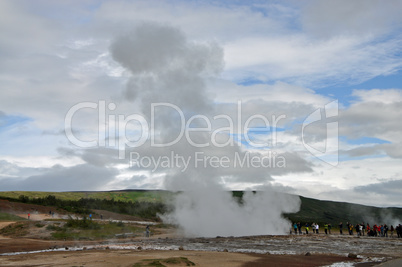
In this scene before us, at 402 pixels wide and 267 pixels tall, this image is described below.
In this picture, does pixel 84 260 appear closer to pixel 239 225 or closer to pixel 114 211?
pixel 239 225

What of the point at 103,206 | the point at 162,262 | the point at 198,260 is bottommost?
the point at 198,260

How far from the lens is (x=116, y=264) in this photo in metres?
24.3

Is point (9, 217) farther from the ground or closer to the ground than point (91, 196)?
closer to the ground

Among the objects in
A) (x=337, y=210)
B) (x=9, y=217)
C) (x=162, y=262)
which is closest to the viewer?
(x=162, y=262)

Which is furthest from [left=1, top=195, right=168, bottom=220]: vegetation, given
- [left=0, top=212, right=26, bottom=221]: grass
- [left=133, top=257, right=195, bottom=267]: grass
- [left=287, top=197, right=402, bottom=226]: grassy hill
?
[left=287, top=197, right=402, bottom=226]: grassy hill

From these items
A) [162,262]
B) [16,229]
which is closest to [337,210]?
[16,229]

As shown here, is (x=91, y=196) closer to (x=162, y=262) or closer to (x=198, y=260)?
(x=198, y=260)

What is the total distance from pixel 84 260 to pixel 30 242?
19.0 m

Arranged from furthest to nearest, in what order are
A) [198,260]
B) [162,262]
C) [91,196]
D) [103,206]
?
[91,196] → [103,206] → [198,260] → [162,262]

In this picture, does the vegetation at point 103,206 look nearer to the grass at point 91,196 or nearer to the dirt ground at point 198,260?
the grass at point 91,196

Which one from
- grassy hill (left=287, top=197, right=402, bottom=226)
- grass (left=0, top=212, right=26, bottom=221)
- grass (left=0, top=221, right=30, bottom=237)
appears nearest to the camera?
grass (left=0, top=221, right=30, bottom=237)

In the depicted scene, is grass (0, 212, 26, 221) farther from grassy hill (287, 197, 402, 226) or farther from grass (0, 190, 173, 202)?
grassy hill (287, 197, 402, 226)

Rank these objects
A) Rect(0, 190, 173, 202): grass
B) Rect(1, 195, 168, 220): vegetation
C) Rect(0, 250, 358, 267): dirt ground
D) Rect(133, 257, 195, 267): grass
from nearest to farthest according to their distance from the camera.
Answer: Rect(133, 257, 195, 267): grass, Rect(0, 250, 358, 267): dirt ground, Rect(1, 195, 168, 220): vegetation, Rect(0, 190, 173, 202): grass

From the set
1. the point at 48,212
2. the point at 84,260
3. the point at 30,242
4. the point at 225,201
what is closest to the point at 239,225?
the point at 225,201
